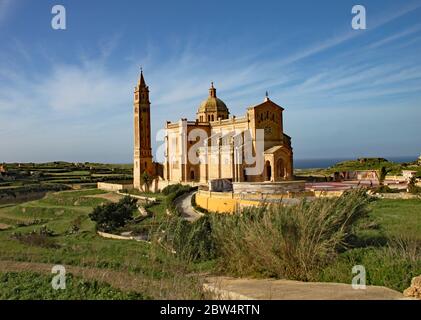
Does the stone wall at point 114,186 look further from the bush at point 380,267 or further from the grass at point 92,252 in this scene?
the bush at point 380,267

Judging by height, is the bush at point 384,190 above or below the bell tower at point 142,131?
below

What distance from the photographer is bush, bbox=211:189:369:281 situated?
9.58 m

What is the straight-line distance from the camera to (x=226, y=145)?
128 ft

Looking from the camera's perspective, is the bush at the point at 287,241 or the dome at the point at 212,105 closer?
the bush at the point at 287,241

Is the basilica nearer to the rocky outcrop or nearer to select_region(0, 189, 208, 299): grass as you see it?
select_region(0, 189, 208, 299): grass

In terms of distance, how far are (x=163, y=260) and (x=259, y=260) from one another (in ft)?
8.15

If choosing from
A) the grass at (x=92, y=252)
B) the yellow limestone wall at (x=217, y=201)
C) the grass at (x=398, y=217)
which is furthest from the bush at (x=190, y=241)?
the yellow limestone wall at (x=217, y=201)

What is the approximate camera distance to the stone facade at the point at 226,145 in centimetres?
3656

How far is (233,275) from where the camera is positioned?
10.1 meters

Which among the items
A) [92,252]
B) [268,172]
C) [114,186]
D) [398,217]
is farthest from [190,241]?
[114,186]

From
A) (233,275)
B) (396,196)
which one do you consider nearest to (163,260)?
(233,275)

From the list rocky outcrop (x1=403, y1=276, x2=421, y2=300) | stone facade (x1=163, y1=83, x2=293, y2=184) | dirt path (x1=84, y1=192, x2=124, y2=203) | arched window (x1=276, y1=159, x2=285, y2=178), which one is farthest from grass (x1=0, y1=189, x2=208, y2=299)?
arched window (x1=276, y1=159, x2=285, y2=178)

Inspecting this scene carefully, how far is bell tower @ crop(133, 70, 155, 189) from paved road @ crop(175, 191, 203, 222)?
14.1 m
